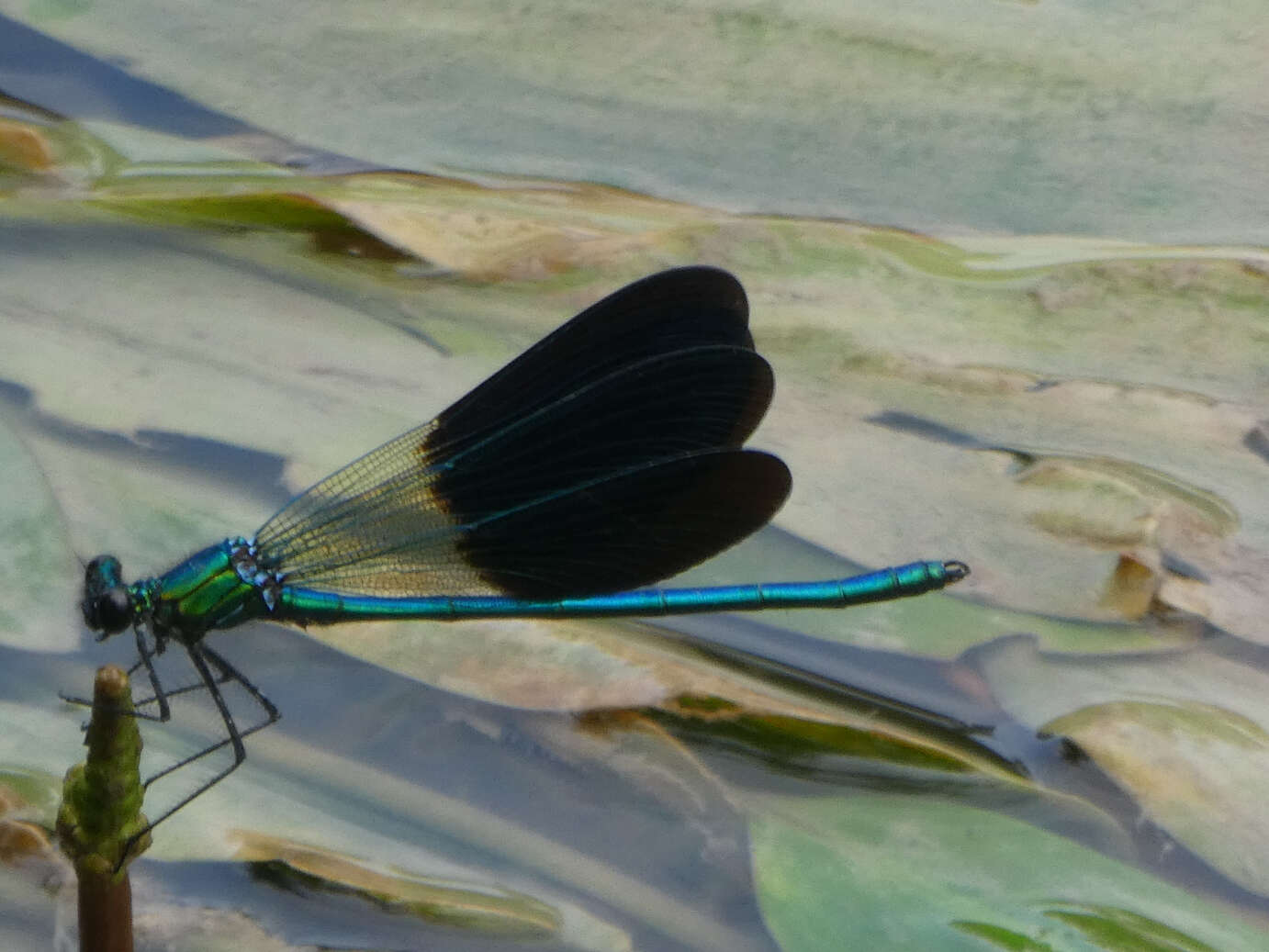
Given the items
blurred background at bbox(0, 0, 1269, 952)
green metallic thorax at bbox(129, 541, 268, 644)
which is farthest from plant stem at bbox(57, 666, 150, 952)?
green metallic thorax at bbox(129, 541, 268, 644)

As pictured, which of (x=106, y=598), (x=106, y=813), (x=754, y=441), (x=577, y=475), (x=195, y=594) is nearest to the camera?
(x=106, y=813)

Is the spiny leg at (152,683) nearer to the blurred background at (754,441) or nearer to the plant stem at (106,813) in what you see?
the blurred background at (754,441)

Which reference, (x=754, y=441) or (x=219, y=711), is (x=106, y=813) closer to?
(x=219, y=711)

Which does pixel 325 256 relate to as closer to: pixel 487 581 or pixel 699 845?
pixel 487 581

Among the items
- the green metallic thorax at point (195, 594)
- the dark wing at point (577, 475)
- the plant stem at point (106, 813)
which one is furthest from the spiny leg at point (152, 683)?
the plant stem at point (106, 813)

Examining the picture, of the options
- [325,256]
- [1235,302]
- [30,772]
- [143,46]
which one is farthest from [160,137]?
[1235,302]

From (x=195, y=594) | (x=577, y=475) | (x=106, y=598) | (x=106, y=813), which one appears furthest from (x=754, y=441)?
(x=106, y=813)
